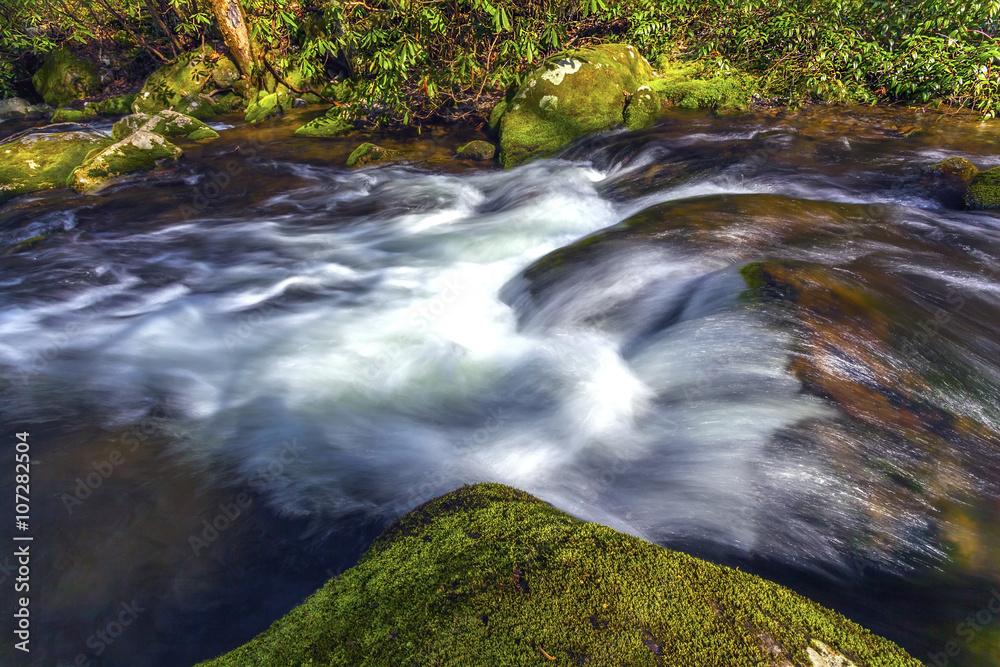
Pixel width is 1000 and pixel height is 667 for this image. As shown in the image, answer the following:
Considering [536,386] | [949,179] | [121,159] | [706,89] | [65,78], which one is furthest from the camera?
[65,78]

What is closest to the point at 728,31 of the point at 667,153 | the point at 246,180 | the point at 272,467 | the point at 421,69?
the point at 667,153

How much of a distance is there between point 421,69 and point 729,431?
9.45 m

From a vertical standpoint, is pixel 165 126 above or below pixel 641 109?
above

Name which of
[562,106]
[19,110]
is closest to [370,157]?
[562,106]

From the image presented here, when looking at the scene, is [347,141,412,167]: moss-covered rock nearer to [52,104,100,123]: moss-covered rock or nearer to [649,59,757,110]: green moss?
[649,59,757,110]: green moss

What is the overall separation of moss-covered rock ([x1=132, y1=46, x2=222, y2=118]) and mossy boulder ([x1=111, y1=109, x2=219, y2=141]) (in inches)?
75.4

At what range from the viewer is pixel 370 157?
32.0ft

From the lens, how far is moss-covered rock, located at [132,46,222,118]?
13.4 meters

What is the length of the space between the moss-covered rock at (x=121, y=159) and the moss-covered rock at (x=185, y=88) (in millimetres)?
3891

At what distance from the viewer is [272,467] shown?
3.90 meters

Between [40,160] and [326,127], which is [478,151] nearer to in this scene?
[326,127]

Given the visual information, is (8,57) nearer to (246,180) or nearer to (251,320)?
(246,180)

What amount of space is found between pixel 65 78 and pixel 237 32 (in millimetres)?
6818

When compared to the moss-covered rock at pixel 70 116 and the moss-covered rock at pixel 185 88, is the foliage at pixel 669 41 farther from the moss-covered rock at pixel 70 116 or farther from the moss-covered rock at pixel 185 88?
the moss-covered rock at pixel 70 116
